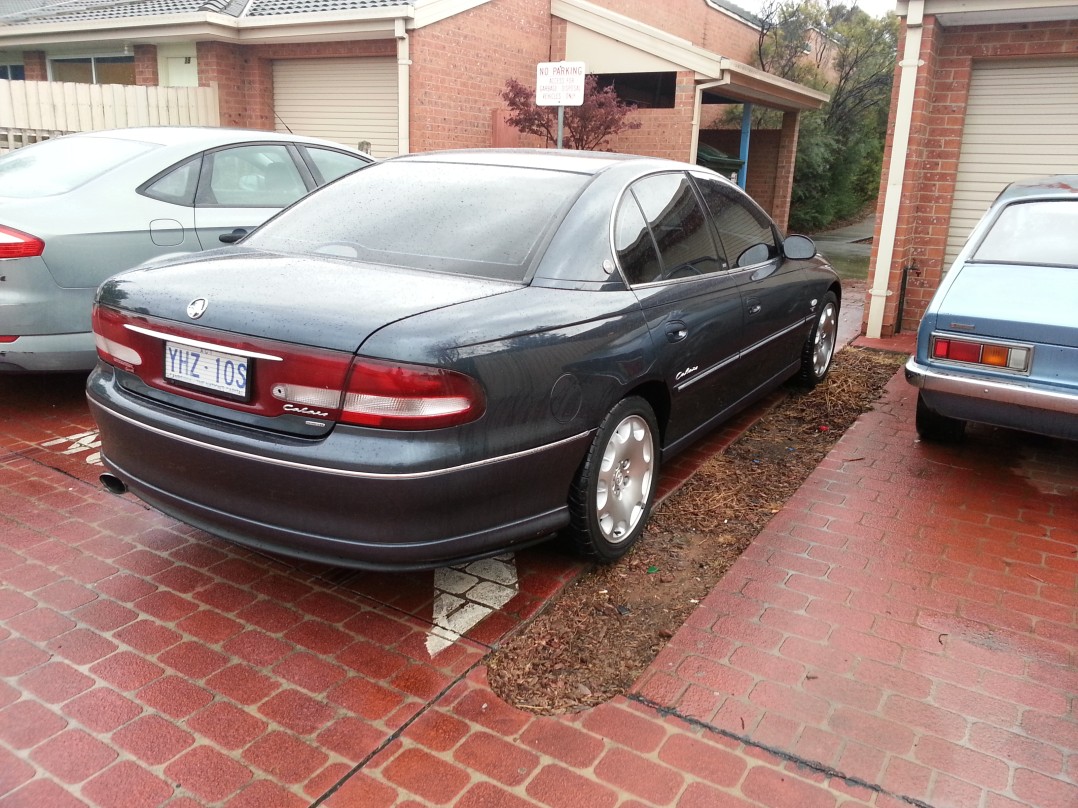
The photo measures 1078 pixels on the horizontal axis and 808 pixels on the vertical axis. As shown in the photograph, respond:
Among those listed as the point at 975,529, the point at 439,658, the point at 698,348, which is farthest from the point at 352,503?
the point at 975,529

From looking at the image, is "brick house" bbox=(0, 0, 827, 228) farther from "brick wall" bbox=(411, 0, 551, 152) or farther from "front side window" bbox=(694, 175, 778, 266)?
"front side window" bbox=(694, 175, 778, 266)

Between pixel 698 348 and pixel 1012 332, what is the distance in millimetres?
1540

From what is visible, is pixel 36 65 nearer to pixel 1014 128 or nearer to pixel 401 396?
pixel 1014 128

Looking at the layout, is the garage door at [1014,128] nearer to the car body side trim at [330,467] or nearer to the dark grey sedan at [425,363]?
the dark grey sedan at [425,363]

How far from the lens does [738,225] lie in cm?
494

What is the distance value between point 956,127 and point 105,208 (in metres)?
7.02

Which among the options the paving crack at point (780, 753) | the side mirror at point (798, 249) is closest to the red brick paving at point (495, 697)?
the paving crack at point (780, 753)

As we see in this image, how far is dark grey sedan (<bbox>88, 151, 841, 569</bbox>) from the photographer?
2670 mm

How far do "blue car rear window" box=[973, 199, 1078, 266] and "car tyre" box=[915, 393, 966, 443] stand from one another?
90 centimetres

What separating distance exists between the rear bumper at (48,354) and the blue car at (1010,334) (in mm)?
4498

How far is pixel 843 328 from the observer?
29.1 feet

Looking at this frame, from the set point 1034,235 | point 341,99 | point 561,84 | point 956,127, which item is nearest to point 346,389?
point 1034,235

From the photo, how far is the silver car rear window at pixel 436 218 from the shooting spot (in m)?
3.36

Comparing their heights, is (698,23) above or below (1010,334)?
above
